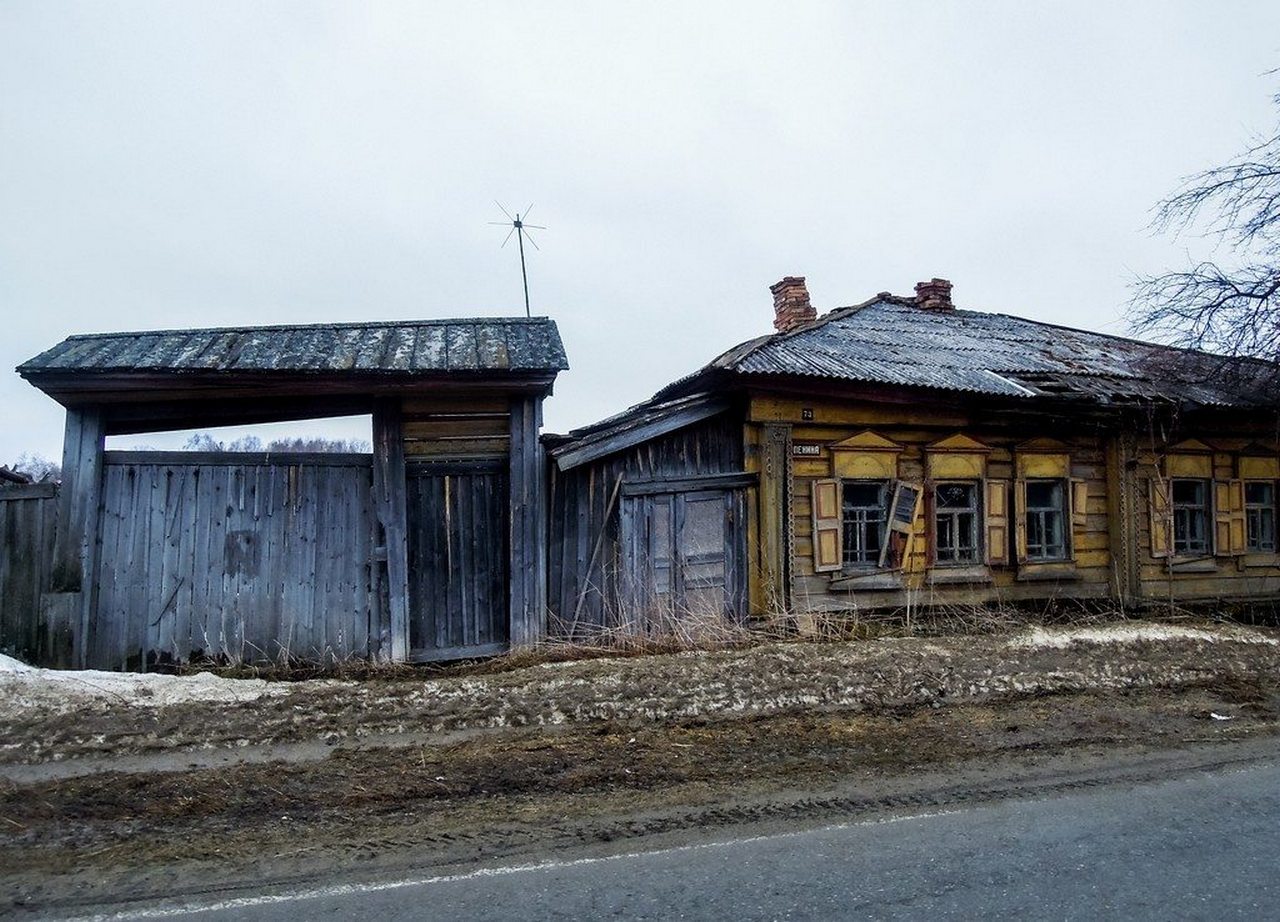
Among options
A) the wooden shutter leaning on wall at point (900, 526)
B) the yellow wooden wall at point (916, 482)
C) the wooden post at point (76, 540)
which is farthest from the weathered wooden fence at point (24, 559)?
the wooden shutter leaning on wall at point (900, 526)

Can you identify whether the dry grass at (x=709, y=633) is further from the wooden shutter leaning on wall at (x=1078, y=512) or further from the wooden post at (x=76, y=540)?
the wooden post at (x=76, y=540)

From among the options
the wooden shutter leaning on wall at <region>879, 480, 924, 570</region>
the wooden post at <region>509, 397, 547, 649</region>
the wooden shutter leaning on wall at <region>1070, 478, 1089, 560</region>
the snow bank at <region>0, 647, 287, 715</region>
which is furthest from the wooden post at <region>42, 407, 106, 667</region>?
the wooden shutter leaning on wall at <region>1070, 478, 1089, 560</region>

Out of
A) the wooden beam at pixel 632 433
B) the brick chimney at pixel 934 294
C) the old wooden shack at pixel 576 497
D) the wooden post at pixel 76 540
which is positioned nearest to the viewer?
the wooden post at pixel 76 540

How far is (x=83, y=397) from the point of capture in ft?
25.2

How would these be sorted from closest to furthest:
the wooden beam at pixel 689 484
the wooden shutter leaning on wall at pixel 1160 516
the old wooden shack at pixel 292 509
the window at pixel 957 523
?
the old wooden shack at pixel 292 509, the wooden beam at pixel 689 484, the window at pixel 957 523, the wooden shutter leaning on wall at pixel 1160 516

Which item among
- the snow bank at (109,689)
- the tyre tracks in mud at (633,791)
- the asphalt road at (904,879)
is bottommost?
the asphalt road at (904,879)

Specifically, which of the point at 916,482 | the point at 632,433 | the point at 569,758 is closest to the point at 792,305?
the point at 916,482

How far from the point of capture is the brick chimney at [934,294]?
51.9 ft

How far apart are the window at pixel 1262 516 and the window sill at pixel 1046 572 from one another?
3.96 metres

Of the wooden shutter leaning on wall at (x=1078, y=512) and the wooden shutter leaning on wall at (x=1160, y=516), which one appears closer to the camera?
the wooden shutter leaning on wall at (x=1078, y=512)

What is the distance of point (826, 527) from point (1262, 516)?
27.2 feet

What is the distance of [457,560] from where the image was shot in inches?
330

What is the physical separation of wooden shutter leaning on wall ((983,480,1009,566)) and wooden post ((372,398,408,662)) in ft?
24.7

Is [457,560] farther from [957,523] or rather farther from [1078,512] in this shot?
[1078,512]
